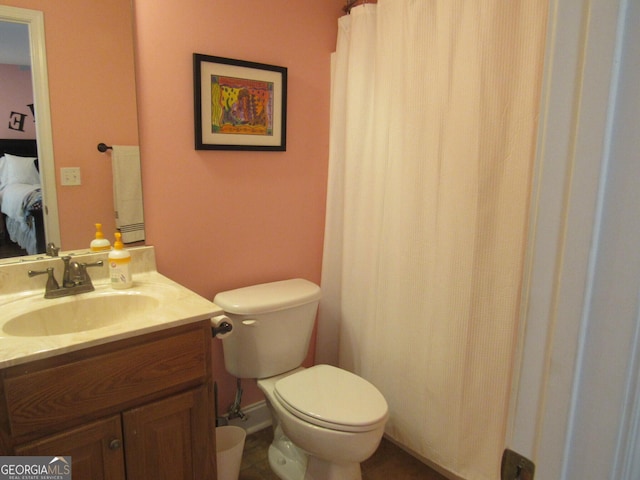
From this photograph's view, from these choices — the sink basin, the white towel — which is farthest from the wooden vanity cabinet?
the white towel

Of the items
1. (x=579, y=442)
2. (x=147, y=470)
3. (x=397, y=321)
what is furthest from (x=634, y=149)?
(x=397, y=321)

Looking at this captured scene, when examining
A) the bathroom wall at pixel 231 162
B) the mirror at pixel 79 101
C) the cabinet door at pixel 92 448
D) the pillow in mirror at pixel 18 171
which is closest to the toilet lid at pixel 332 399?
the bathroom wall at pixel 231 162

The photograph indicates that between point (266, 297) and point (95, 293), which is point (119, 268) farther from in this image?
point (266, 297)

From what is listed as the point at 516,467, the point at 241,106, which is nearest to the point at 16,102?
the point at 241,106

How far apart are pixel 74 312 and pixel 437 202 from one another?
1325 mm

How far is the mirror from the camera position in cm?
140

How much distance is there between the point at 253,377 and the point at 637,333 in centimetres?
160

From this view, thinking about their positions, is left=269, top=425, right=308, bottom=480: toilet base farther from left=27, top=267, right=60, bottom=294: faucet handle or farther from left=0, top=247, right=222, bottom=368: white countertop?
left=27, top=267, right=60, bottom=294: faucet handle

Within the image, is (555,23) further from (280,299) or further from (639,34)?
(280,299)

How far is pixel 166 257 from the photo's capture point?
1.75 metres

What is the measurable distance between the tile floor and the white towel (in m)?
Answer: 1.10

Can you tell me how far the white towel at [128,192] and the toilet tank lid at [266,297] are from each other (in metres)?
0.43

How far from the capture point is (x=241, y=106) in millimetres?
1865

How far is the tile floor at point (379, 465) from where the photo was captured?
1.86 meters
